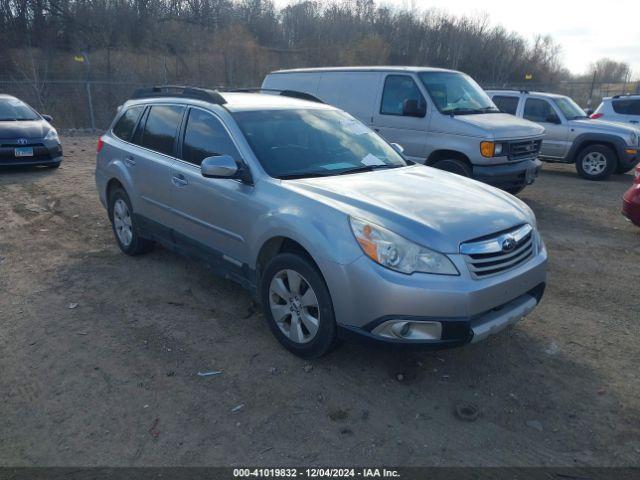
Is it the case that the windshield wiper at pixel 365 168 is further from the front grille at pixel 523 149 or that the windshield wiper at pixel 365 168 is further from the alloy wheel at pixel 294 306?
the front grille at pixel 523 149

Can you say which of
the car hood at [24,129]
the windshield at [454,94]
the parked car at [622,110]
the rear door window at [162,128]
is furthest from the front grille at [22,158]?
the parked car at [622,110]

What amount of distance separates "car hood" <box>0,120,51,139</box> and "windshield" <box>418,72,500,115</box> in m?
7.88

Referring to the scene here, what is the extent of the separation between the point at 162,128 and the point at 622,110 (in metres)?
12.8

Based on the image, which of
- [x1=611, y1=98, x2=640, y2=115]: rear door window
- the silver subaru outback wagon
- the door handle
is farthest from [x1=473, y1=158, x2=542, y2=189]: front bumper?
[x1=611, y1=98, x2=640, y2=115]: rear door window

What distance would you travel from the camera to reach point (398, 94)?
8297 mm

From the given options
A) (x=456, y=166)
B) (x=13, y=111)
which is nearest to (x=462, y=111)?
(x=456, y=166)

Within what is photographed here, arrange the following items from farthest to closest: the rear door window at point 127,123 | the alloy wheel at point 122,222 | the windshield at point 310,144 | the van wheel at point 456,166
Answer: the van wheel at point 456,166, the alloy wheel at point 122,222, the rear door window at point 127,123, the windshield at point 310,144

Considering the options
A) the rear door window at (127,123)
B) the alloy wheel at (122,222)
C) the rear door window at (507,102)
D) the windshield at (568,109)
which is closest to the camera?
the rear door window at (127,123)

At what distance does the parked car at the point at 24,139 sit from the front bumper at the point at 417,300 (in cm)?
950

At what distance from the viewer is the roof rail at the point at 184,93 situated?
4.53 metres

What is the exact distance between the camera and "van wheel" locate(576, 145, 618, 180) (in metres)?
11.1

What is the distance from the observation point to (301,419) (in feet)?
10.1

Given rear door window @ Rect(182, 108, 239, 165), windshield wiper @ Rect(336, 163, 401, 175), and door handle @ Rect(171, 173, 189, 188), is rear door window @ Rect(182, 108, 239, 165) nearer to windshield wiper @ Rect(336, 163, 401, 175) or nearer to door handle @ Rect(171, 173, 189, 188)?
door handle @ Rect(171, 173, 189, 188)

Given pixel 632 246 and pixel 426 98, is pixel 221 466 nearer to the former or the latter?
pixel 632 246
